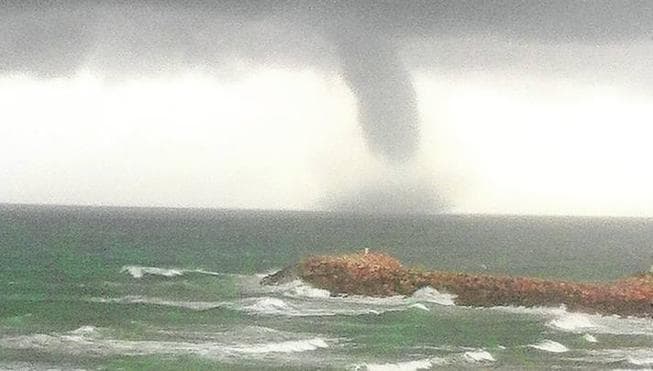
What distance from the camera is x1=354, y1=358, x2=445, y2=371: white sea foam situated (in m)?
7.51

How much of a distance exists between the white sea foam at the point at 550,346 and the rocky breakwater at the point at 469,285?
0.81 metres

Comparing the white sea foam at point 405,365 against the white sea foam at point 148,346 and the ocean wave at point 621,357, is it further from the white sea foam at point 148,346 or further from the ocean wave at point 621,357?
the ocean wave at point 621,357

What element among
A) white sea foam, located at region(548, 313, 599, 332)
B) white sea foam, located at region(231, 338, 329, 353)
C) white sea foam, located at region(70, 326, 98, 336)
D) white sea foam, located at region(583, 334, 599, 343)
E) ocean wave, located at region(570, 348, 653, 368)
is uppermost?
white sea foam, located at region(548, 313, 599, 332)

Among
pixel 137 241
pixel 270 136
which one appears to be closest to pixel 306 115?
pixel 270 136

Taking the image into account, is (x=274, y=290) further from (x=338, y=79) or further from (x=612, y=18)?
(x=612, y=18)

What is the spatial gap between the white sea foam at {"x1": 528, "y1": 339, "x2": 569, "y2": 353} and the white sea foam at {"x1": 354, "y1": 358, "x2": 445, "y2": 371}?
1.06 m

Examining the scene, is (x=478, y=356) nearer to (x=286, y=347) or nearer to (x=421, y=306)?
(x=421, y=306)

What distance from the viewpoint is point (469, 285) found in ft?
30.5

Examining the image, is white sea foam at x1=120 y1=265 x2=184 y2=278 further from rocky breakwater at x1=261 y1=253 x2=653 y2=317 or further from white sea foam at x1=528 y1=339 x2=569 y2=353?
white sea foam at x1=528 y1=339 x2=569 y2=353

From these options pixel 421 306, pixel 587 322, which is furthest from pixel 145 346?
pixel 587 322

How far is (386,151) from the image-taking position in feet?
27.2

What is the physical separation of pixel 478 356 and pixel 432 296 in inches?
57.2

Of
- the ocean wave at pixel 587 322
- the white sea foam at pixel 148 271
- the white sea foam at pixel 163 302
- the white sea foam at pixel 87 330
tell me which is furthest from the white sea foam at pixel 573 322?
the white sea foam at pixel 87 330

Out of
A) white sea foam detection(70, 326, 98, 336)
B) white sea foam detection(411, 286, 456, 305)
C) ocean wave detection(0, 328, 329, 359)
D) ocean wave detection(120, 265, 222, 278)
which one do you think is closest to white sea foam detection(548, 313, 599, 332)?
white sea foam detection(411, 286, 456, 305)
